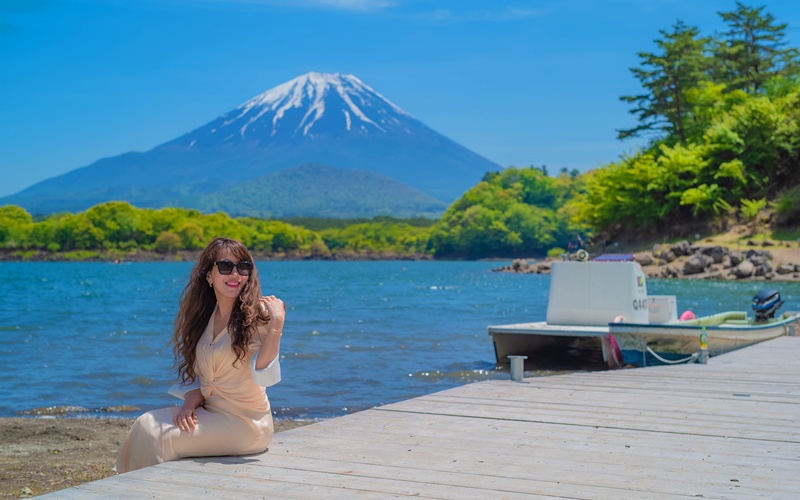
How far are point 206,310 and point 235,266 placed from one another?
41 centimetres

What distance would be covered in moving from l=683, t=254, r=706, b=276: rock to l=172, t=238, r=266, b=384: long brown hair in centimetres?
5353

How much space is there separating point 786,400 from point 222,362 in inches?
225

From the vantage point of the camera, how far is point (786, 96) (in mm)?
69500

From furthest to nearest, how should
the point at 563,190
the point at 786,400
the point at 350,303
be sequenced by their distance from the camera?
the point at 563,190 < the point at 350,303 < the point at 786,400

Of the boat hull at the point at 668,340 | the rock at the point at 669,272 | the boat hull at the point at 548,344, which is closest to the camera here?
the boat hull at the point at 668,340

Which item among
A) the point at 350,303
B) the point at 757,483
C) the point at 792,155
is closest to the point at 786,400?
the point at 757,483

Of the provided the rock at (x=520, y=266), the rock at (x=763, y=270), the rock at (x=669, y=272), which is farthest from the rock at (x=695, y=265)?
the rock at (x=520, y=266)

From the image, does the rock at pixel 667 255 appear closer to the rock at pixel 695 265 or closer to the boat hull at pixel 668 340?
the rock at pixel 695 265

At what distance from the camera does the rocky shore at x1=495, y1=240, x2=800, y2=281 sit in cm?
5228

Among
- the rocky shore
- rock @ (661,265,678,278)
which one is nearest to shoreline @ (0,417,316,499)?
the rocky shore

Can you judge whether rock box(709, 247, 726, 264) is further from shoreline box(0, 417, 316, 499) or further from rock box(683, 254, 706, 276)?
shoreline box(0, 417, 316, 499)

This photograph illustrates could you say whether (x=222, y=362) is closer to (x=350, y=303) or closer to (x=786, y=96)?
(x=350, y=303)

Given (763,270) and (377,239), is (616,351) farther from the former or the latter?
(377,239)

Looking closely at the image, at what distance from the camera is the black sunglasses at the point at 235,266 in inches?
208
